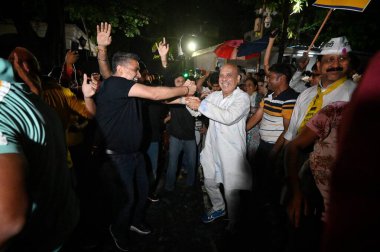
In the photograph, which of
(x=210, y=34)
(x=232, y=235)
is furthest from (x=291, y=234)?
(x=210, y=34)

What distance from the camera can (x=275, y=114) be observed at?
4203 millimetres

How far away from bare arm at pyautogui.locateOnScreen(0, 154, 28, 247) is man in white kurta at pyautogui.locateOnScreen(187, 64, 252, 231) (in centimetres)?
263

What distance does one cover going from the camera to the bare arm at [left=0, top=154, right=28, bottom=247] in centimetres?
96

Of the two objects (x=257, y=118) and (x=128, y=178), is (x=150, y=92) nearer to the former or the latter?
(x=128, y=178)

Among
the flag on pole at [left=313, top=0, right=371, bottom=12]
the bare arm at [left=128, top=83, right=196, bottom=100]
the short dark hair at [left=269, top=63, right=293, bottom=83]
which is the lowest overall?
the bare arm at [left=128, top=83, right=196, bottom=100]

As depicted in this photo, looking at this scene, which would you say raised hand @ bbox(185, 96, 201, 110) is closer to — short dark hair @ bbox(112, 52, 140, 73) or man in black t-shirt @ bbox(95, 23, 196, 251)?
man in black t-shirt @ bbox(95, 23, 196, 251)

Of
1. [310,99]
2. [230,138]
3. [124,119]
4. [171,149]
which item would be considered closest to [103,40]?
[124,119]

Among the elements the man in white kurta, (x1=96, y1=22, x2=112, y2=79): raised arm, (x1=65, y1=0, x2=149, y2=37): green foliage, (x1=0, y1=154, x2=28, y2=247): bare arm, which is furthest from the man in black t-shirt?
(x1=65, y1=0, x2=149, y2=37): green foliage

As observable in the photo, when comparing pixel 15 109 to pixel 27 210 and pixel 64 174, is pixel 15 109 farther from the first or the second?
pixel 64 174

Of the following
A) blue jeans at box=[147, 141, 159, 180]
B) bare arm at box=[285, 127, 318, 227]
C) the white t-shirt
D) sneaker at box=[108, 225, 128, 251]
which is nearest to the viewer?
bare arm at box=[285, 127, 318, 227]

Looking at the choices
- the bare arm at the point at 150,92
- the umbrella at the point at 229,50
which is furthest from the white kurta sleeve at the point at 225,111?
the umbrella at the point at 229,50

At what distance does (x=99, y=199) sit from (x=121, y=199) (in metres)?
1.26

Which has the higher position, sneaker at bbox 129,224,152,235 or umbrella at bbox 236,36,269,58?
umbrella at bbox 236,36,269,58

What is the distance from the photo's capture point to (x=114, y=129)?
121 inches
